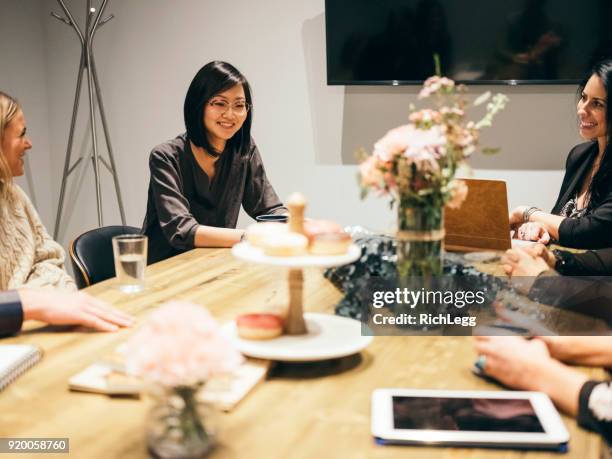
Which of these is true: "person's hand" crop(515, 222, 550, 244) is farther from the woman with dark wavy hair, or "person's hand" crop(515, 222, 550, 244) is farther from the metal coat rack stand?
the metal coat rack stand

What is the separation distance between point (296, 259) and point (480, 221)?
0.90 metres

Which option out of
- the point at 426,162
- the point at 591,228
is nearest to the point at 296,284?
the point at 426,162

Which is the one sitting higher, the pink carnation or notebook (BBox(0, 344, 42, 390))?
the pink carnation

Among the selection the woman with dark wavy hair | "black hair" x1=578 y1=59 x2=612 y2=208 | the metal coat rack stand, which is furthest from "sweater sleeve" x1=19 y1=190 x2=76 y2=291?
the metal coat rack stand

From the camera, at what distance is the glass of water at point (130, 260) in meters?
1.65

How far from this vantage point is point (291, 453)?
917mm

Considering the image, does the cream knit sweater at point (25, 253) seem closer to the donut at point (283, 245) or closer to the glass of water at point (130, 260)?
the glass of water at point (130, 260)

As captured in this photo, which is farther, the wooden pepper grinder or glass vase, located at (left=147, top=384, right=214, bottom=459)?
the wooden pepper grinder

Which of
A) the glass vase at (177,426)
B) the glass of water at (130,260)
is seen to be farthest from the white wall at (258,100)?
the glass vase at (177,426)

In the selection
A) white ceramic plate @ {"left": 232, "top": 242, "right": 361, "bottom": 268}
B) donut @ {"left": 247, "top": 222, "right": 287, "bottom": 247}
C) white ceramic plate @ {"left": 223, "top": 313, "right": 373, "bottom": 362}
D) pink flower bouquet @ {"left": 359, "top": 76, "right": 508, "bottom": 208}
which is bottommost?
white ceramic plate @ {"left": 223, "top": 313, "right": 373, "bottom": 362}

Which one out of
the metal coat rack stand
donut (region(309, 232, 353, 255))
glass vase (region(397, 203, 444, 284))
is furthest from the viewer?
the metal coat rack stand

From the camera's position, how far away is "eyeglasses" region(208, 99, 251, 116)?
264 centimetres

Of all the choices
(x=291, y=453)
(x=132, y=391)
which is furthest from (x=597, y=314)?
(x=132, y=391)

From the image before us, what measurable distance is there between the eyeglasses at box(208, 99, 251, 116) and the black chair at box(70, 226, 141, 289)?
0.61 m
